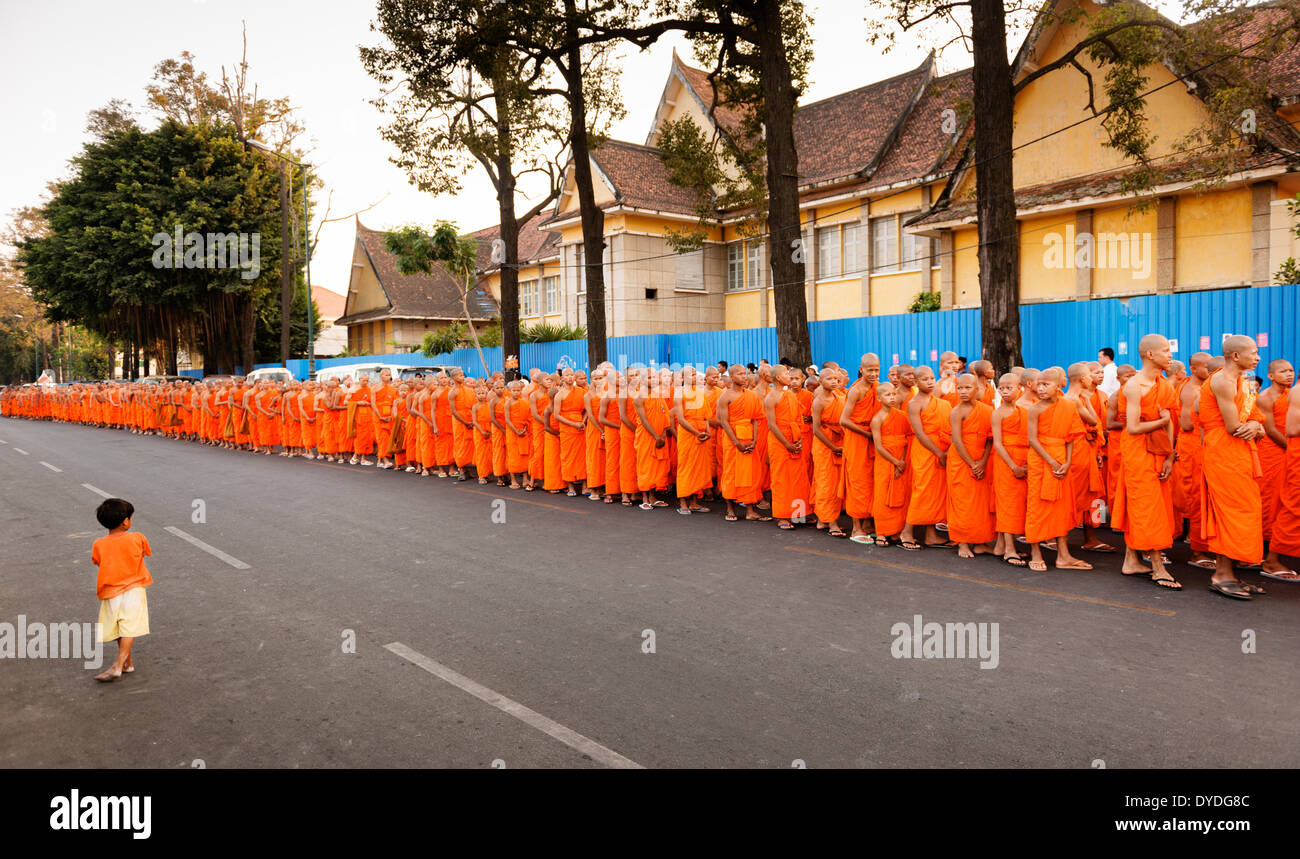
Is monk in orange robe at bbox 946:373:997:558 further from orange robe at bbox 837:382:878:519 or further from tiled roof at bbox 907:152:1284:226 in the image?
tiled roof at bbox 907:152:1284:226

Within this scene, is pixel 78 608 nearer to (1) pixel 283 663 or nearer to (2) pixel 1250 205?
(1) pixel 283 663

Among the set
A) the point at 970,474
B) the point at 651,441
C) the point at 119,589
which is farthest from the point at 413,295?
the point at 119,589

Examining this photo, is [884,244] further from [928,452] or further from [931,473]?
[931,473]

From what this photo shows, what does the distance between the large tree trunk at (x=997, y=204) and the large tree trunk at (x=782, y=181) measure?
3.00 m

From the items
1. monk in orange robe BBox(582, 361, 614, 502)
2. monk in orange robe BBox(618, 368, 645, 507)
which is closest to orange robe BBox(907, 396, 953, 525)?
monk in orange robe BBox(618, 368, 645, 507)

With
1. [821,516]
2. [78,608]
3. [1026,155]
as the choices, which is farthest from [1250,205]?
[78,608]

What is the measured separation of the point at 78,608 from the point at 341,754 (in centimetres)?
421

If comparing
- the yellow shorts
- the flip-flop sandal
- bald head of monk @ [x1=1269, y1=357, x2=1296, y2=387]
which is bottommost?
the flip-flop sandal

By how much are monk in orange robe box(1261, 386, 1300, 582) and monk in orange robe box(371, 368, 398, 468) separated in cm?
1469

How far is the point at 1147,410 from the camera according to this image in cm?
731

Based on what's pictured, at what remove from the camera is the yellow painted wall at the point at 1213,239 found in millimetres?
16141

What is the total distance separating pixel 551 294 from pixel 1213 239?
23.4 m

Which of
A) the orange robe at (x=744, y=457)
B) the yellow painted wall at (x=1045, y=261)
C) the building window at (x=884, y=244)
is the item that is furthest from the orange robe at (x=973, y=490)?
the building window at (x=884, y=244)

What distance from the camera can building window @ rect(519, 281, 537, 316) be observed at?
117 feet
